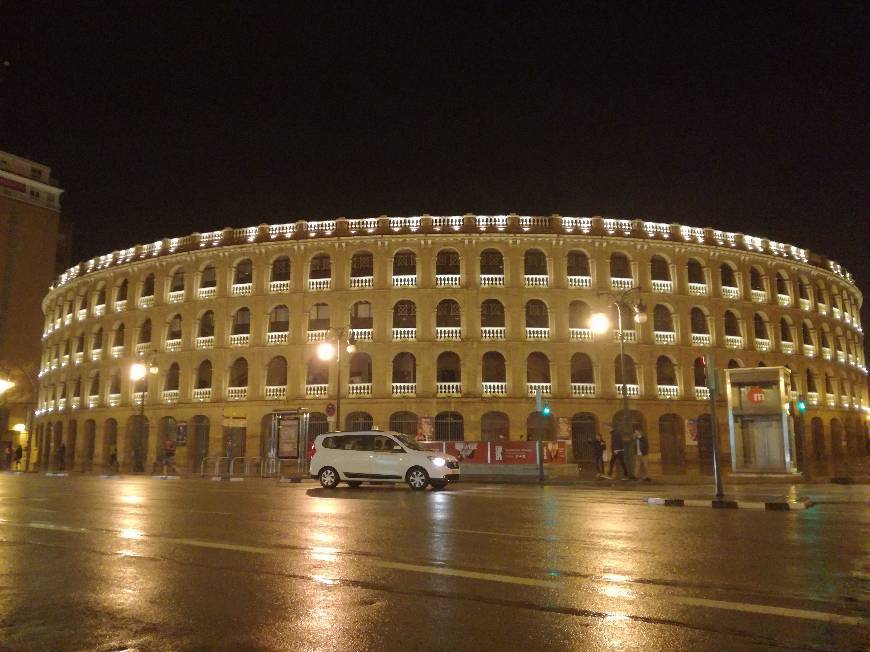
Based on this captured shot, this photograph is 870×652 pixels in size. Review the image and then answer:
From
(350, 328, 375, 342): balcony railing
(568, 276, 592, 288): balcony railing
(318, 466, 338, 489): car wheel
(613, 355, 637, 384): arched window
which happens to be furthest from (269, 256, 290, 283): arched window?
(318, 466, 338, 489): car wheel

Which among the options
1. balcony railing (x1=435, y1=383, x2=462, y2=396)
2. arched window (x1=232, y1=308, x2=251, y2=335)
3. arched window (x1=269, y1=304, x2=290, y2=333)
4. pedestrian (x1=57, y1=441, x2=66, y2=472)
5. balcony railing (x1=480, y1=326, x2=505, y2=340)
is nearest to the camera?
balcony railing (x1=435, y1=383, x2=462, y2=396)

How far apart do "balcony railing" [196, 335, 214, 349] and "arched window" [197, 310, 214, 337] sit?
45 centimetres

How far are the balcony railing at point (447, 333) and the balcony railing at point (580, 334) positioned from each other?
6071 mm

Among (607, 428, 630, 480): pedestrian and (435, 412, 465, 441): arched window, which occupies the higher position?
(435, 412, 465, 441): arched window

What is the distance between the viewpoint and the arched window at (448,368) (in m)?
36.0

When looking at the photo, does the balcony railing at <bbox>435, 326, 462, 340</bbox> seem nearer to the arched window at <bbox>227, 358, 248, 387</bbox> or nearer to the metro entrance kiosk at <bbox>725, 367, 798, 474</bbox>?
the arched window at <bbox>227, 358, 248, 387</bbox>

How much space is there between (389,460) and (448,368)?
17.9 meters

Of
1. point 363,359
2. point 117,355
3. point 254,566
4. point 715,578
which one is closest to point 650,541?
point 715,578

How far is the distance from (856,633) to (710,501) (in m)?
10.5

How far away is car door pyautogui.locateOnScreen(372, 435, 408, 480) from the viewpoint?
1842 cm

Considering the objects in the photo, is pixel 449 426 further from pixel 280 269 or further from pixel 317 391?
pixel 280 269

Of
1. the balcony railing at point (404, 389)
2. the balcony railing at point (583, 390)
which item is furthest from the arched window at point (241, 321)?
the balcony railing at point (583, 390)

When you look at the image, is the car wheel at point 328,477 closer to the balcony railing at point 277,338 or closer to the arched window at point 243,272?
the balcony railing at point 277,338

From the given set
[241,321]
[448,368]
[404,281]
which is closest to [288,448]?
[448,368]
